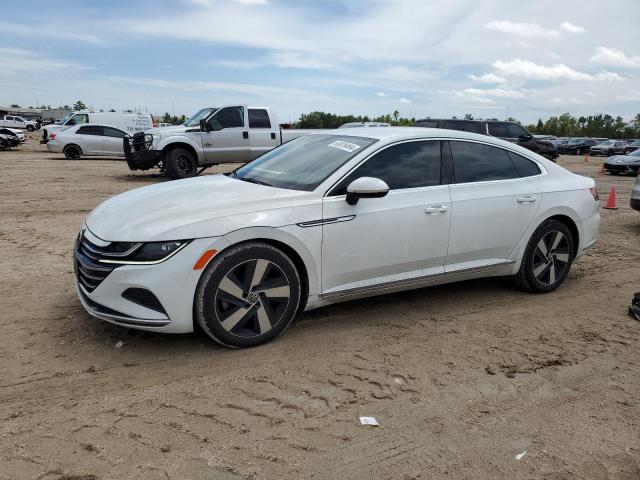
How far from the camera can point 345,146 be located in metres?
4.46

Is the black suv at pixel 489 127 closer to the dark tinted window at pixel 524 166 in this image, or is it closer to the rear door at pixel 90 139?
the dark tinted window at pixel 524 166

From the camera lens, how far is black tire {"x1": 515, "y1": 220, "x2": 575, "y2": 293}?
5055mm

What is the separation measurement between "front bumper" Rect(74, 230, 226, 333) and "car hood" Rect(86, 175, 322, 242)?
138mm

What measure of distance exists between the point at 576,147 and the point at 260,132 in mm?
34591

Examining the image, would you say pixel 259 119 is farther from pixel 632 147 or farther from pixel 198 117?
pixel 632 147

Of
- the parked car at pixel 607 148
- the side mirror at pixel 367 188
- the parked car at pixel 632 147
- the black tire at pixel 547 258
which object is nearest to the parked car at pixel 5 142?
the side mirror at pixel 367 188

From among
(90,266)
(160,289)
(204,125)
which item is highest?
(204,125)

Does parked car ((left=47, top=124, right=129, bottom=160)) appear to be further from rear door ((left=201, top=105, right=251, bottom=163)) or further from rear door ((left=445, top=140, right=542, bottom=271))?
rear door ((left=445, top=140, right=542, bottom=271))

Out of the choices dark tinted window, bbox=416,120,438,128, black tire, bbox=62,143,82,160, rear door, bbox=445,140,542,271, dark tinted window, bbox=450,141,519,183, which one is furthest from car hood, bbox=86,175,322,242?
black tire, bbox=62,143,82,160

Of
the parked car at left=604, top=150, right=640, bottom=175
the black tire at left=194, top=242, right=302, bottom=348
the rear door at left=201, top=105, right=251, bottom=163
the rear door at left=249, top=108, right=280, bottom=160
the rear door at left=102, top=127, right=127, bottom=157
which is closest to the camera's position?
the black tire at left=194, top=242, right=302, bottom=348

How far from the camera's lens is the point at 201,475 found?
250 cm

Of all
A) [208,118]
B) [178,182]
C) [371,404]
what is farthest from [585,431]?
[208,118]

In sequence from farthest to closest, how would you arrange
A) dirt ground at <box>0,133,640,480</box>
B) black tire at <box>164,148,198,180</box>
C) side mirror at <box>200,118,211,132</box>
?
1. side mirror at <box>200,118,211,132</box>
2. black tire at <box>164,148,198,180</box>
3. dirt ground at <box>0,133,640,480</box>

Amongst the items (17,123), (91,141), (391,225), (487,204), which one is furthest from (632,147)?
(17,123)
